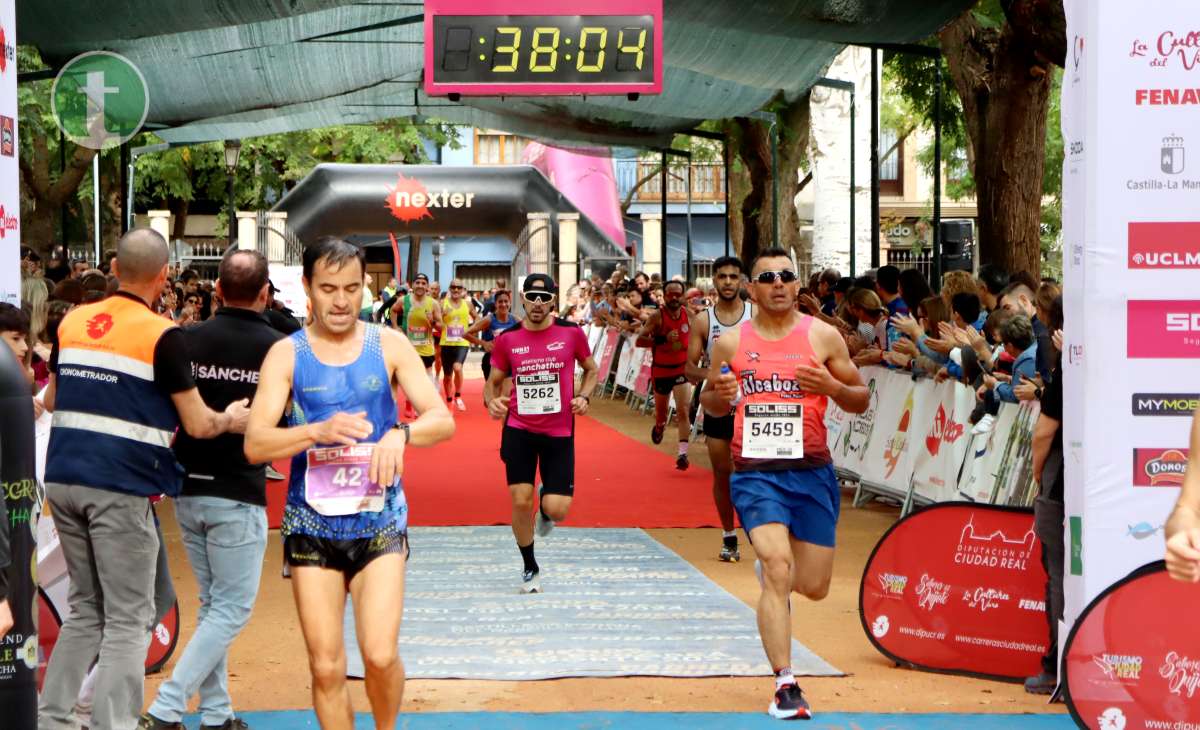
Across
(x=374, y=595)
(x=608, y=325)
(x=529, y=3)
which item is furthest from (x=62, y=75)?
(x=608, y=325)

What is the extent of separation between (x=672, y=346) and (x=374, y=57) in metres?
5.64

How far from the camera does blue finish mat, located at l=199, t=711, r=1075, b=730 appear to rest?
22.6 feet

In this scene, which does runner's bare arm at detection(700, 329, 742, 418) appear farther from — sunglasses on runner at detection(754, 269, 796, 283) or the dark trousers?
the dark trousers

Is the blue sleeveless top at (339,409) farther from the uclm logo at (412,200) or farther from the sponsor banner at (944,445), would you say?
the uclm logo at (412,200)

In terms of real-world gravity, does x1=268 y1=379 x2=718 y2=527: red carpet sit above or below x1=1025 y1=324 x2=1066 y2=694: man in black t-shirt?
below

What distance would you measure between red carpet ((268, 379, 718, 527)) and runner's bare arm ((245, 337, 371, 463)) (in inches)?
305

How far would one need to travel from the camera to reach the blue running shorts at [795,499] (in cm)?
750

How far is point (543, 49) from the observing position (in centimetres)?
1533

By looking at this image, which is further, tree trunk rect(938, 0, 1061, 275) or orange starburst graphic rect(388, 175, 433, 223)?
orange starburst graphic rect(388, 175, 433, 223)

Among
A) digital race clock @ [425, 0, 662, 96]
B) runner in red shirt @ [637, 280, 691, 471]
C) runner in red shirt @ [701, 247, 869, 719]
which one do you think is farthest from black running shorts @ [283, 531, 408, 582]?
runner in red shirt @ [637, 280, 691, 471]

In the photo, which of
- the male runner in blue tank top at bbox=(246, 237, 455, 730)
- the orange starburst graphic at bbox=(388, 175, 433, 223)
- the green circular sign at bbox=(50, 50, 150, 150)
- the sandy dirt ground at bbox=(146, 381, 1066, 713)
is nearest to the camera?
the male runner in blue tank top at bbox=(246, 237, 455, 730)

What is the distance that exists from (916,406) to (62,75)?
7123 millimetres

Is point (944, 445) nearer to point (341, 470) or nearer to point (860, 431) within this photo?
point (860, 431)

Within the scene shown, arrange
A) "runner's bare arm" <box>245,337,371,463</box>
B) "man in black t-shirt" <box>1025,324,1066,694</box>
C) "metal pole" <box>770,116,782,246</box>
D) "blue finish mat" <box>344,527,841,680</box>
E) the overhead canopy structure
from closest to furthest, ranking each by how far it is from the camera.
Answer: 1. "runner's bare arm" <box>245,337,371,463</box>
2. "man in black t-shirt" <box>1025,324,1066,694</box>
3. "blue finish mat" <box>344,527,841,680</box>
4. the overhead canopy structure
5. "metal pole" <box>770,116,782,246</box>
